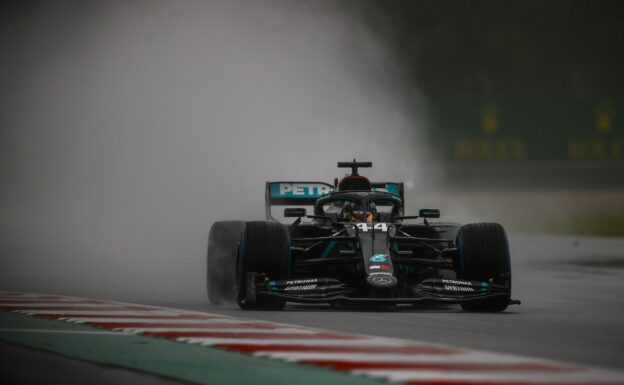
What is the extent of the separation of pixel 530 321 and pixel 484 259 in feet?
6.04

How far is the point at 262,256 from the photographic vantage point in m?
12.6

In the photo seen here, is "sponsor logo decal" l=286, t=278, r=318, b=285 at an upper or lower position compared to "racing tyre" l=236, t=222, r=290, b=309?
lower

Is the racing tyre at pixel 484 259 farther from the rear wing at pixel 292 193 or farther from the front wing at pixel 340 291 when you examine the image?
the rear wing at pixel 292 193

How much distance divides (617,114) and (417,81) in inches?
267

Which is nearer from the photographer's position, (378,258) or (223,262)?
(378,258)

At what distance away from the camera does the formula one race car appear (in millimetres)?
12438

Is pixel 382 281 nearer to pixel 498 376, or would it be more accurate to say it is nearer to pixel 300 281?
pixel 300 281

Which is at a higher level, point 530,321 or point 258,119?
point 258,119

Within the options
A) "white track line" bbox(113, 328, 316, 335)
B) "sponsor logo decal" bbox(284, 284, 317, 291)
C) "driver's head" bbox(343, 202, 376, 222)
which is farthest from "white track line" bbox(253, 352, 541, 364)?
"driver's head" bbox(343, 202, 376, 222)

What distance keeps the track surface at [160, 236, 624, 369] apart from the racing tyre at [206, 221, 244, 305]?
0.91 ft

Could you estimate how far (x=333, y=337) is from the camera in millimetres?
9070

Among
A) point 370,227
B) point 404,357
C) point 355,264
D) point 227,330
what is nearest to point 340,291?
point 355,264

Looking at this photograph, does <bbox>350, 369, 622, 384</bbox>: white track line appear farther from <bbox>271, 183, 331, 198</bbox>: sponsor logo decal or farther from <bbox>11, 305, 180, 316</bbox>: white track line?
<bbox>271, 183, 331, 198</bbox>: sponsor logo decal

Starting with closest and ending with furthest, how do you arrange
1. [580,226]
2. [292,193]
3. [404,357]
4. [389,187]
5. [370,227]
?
[404,357] < [370,227] < [292,193] < [389,187] < [580,226]
